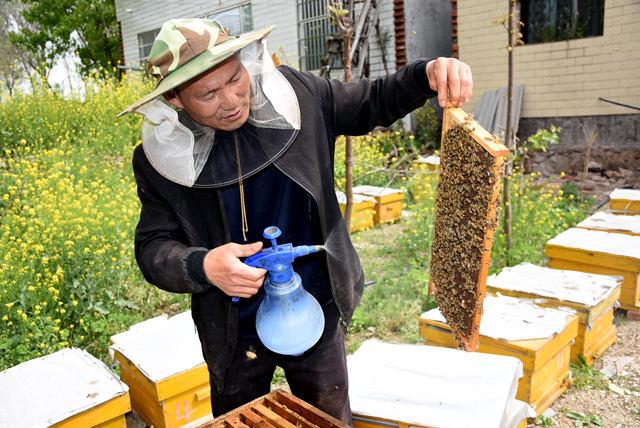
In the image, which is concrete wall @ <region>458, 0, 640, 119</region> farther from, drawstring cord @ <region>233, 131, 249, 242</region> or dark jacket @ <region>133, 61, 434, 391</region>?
drawstring cord @ <region>233, 131, 249, 242</region>

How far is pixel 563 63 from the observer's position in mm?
7926

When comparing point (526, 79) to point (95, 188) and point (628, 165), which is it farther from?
point (95, 188)

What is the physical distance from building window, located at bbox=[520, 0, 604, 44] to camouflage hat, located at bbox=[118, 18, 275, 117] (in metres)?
7.74

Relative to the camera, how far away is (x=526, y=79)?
8.33 m

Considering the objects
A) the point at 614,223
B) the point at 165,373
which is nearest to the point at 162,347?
the point at 165,373

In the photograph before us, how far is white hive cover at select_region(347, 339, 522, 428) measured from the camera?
2098 millimetres

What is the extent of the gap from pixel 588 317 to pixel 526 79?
6.02 m

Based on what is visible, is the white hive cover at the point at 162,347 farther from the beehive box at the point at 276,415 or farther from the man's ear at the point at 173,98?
the man's ear at the point at 173,98

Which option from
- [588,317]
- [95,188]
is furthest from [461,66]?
[95,188]

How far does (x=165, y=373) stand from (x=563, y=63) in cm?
762

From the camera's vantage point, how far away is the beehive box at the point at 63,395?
2.26 meters

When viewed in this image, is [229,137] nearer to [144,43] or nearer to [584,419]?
[584,419]

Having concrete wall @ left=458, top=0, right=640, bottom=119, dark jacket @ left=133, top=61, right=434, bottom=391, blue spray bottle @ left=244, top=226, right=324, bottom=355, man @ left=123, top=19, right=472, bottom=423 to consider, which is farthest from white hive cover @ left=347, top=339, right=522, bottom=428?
concrete wall @ left=458, top=0, right=640, bottom=119

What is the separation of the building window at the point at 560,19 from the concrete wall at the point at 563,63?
0.19 meters
